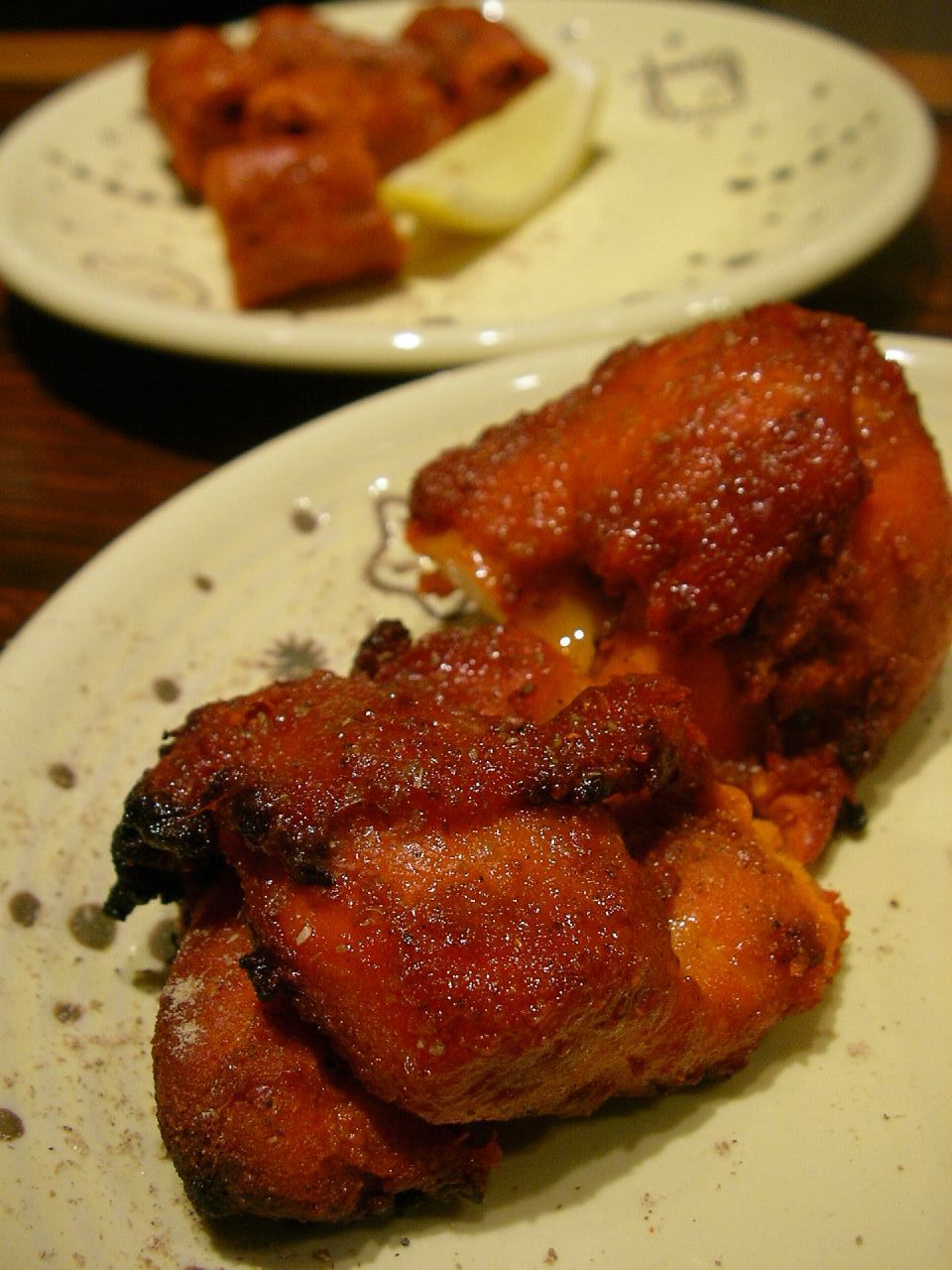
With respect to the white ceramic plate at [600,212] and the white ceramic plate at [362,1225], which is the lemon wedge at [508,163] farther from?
the white ceramic plate at [362,1225]

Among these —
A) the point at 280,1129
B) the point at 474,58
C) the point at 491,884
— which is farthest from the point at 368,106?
the point at 280,1129

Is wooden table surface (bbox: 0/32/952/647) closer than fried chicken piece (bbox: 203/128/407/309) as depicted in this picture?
Yes

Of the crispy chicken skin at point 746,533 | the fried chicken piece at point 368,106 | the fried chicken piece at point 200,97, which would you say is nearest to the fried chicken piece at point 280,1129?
the crispy chicken skin at point 746,533

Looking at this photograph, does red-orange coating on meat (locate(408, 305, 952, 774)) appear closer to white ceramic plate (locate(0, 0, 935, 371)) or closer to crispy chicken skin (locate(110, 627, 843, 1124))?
crispy chicken skin (locate(110, 627, 843, 1124))

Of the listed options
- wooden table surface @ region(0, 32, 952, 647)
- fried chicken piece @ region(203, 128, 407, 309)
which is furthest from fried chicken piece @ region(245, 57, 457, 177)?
wooden table surface @ region(0, 32, 952, 647)

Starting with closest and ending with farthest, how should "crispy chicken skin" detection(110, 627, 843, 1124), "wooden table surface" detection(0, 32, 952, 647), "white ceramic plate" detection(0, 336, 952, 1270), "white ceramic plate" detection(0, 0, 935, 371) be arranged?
"crispy chicken skin" detection(110, 627, 843, 1124) < "white ceramic plate" detection(0, 336, 952, 1270) < "wooden table surface" detection(0, 32, 952, 647) < "white ceramic plate" detection(0, 0, 935, 371)

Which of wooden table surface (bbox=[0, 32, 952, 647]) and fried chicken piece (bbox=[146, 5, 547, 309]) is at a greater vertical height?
fried chicken piece (bbox=[146, 5, 547, 309])
